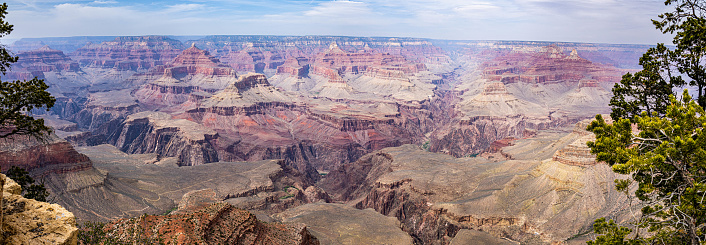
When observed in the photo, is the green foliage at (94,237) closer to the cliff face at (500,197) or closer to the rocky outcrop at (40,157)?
the rocky outcrop at (40,157)

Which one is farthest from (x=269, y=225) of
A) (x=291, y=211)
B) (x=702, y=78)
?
(x=702, y=78)

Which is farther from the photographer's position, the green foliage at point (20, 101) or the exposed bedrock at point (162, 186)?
the exposed bedrock at point (162, 186)

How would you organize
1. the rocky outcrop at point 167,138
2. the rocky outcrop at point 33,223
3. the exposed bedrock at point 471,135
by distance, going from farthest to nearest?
the exposed bedrock at point 471,135
the rocky outcrop at point 167,138
the rocky outcrop at point 33,223

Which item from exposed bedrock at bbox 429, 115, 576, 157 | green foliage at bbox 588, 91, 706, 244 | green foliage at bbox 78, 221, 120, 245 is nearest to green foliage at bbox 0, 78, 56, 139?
green foliage at bbox 78, 221, 120, 245

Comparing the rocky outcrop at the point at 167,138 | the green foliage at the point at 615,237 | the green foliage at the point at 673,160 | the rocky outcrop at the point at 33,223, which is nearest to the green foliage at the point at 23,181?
the rocky outcrop at the point at 33,223

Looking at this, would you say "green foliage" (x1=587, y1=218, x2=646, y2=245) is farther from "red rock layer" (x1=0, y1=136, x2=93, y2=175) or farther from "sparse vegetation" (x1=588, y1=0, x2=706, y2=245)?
"red rock layer" (x1=0, y1=136, x2=93, y2=175)

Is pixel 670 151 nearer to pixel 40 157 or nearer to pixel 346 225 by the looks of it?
pixel 346 225

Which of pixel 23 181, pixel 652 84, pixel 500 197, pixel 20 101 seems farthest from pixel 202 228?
pixel 500 197
